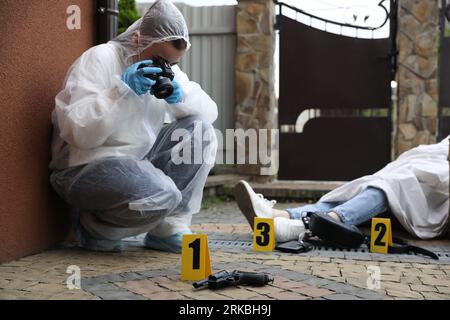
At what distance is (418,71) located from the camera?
542 centimetres

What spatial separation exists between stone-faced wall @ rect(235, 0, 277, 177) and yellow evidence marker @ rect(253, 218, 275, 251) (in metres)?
2.94

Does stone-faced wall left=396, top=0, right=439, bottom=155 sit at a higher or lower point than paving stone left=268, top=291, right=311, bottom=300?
higher

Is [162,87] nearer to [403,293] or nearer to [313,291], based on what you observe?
[313,291]

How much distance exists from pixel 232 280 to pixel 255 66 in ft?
13.2

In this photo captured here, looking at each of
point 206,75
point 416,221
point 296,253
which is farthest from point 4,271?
point 206,75

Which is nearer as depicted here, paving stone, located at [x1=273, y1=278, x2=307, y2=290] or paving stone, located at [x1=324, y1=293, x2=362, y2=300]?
paving stone, located at [x1=324, y1=293, x2=362, y2=300]

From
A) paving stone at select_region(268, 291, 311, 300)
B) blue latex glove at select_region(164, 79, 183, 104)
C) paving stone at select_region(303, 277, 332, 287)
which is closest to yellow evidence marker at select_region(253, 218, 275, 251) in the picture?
paving stone at select_region(303, 277, 332, 287)

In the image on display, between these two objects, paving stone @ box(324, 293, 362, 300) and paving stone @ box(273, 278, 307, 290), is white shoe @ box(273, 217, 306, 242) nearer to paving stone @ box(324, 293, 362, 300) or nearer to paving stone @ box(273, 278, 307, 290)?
paving stone @ box(273, 278, 307, 290)

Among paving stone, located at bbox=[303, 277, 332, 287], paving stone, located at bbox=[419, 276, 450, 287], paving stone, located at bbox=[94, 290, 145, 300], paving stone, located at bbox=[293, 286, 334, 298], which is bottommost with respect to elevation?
paving stone, located at bbox=[419, 276, 450, 287]

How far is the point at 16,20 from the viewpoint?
8.14 ft

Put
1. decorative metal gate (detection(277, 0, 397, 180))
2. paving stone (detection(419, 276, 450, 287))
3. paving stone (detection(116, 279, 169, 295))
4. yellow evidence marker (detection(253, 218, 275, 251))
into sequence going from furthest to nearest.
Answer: decorative metal gate (detection(277, 0, 397, 180)) < yellow evidence marker (detection(253, 218, 275, 251)) < paving stone (detection(419, 276, 450, 287)) < paving stone (detection(116, 279, 169, 295))

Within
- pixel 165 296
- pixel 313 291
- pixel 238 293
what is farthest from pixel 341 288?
pixel 165 296

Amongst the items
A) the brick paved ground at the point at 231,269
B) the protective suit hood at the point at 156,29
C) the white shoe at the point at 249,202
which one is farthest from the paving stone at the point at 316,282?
the protective suit hood at the point at 156,29

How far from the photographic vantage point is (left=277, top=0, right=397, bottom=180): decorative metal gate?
18.6ft
